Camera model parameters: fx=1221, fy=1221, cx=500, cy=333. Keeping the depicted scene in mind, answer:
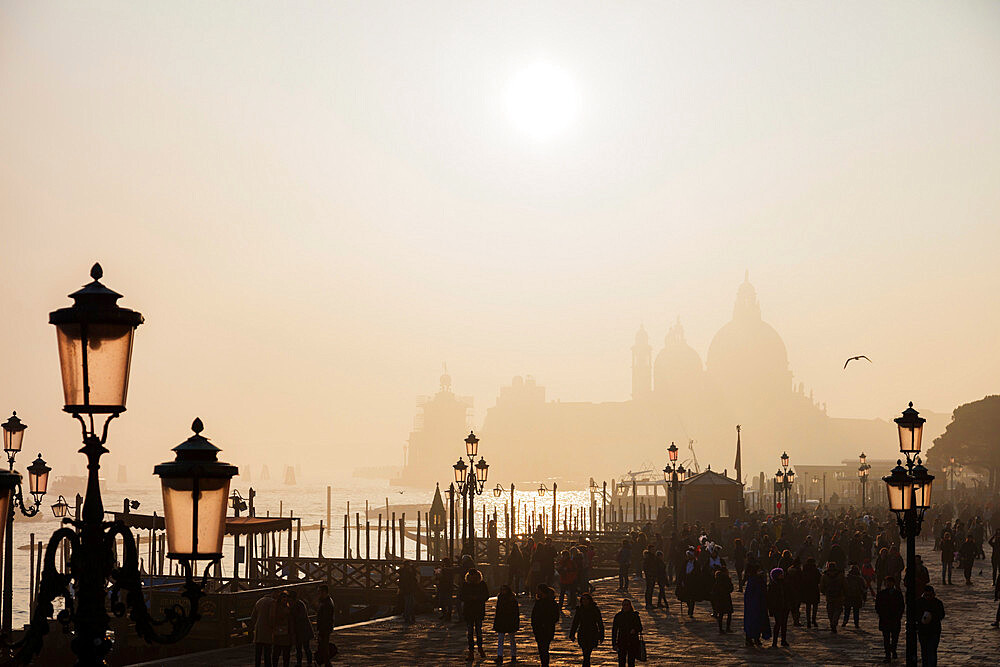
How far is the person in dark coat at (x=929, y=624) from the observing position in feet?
54.9

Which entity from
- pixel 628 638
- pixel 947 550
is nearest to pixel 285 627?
pixel 628 638

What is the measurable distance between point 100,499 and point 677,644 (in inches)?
605

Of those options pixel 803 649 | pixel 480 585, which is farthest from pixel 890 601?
pixel 480 585

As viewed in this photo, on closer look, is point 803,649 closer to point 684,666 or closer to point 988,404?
point 684,666

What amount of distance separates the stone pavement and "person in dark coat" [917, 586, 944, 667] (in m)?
1.50

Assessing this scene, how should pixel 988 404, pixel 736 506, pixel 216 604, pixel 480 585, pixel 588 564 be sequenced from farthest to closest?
pixel 988 404 → pixel 736 506 → pixel 588 564 → pixel 216 604 → pixel 480 585

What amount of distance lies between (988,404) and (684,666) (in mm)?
95862

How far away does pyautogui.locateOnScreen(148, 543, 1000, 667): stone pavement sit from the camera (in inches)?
742

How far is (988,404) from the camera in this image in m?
105

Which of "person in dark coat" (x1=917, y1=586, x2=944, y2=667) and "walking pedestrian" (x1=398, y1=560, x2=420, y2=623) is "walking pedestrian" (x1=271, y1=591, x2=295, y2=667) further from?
"person in dark coat" (x1=917, y1=586, x2=944, y2=667)

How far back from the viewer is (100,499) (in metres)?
6.67

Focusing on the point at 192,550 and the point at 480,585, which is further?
the point at 480,585

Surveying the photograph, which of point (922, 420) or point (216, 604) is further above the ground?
point (922, 420)

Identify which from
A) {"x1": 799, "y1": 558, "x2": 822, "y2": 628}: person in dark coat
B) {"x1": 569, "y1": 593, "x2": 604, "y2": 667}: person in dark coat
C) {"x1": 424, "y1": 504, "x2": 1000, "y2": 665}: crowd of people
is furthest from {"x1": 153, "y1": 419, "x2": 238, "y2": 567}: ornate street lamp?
{"x1": 799, "y1": 558, "x2": 822, "y2": 628}: person in dark coat
